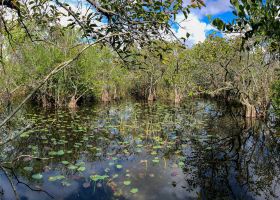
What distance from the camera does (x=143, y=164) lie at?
7680mm

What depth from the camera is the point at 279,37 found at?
1953mm

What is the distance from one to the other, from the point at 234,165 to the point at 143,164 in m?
2.86

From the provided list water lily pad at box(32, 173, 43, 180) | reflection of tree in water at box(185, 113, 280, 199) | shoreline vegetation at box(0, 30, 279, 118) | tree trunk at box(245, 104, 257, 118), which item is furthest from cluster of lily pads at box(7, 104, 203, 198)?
tree trunk at box(245, 104, 257, 118)

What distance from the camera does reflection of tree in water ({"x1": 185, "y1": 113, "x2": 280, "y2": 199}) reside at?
6.18m

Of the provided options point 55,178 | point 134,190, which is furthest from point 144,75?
point 134,190

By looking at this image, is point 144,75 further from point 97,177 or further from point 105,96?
point 97,177

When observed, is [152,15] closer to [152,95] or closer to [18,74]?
[18,74]

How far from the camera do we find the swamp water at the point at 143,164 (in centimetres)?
600

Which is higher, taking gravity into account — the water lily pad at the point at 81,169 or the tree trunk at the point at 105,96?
the tree trunk at the point at 105,96

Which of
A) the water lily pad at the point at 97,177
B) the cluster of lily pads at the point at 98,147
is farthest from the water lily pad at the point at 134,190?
the water lily pad at the point at 97,177

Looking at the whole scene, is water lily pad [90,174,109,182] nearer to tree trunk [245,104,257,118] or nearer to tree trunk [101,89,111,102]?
tree trunk [245,104,257,118]

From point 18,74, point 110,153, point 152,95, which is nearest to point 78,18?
point 110,153

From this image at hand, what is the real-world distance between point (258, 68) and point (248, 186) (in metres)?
11.6

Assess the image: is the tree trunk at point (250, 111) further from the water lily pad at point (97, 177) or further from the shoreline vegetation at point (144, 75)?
the water lily pad at point (97, 177)
